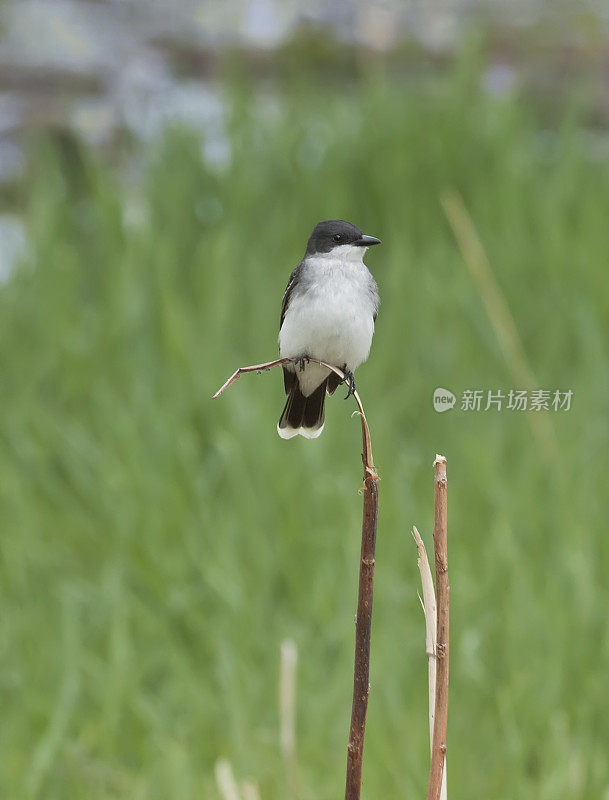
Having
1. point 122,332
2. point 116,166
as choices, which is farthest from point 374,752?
point 116,166

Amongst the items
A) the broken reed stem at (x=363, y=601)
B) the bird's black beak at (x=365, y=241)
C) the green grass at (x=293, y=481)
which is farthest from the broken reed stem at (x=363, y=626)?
the green grass at (x=293, y=481)

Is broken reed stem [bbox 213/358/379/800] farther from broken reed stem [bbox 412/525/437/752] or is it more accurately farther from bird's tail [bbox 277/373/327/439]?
bird's tail [bbox 277/373/327/439]

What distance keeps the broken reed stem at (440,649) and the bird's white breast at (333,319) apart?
0.46m

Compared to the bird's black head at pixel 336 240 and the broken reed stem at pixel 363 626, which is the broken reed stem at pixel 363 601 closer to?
the broken reed stem at pixel 363 626

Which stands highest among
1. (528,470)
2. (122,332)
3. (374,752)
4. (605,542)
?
(122,332)

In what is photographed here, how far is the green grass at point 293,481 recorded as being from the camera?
11.1 feet

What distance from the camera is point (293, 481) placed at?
400cm

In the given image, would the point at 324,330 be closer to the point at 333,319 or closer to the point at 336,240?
the point at 333,319

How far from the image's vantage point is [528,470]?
414cm

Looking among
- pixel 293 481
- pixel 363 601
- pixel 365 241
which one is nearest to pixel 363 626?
pixel 363 601

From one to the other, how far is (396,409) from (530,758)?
1.50 meters

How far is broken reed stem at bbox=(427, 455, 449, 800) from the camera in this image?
31.4 inches

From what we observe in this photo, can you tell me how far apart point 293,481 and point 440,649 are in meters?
3.16

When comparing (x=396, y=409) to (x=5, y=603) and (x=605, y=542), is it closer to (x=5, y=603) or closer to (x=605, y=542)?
(x=605, y=542)
